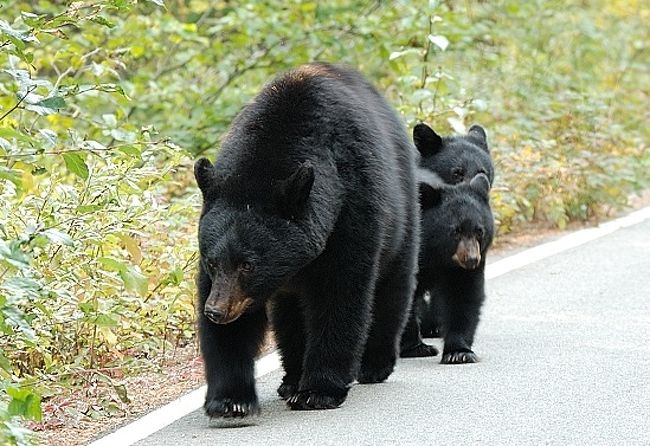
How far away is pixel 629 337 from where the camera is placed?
804cm

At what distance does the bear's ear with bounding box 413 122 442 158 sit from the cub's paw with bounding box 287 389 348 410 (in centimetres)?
290

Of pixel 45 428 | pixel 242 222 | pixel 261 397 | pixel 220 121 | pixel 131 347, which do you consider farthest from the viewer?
pixel 220 121

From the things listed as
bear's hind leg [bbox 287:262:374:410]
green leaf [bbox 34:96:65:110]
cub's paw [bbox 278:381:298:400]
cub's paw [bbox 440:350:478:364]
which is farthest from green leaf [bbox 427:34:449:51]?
green leaf [bbox 34:96:65:110]

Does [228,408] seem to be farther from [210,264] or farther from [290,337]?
[290,337]

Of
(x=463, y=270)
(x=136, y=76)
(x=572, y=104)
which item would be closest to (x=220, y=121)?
(x=136, y=76)

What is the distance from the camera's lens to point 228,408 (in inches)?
239

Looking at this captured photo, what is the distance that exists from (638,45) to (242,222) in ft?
48.5

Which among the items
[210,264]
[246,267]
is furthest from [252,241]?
[210,264]

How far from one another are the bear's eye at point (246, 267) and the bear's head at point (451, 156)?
3.13 metres

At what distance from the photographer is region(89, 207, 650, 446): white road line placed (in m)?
6.06

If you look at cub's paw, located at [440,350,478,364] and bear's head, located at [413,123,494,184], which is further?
bear's head, located at [413,123,494,184]

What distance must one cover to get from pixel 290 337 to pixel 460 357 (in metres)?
1.25

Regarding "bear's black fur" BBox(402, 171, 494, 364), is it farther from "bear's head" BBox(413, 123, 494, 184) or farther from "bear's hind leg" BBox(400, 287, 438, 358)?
"bear's head" BBox(413, 123, 494, 184)

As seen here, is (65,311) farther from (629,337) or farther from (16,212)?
(629,337)
